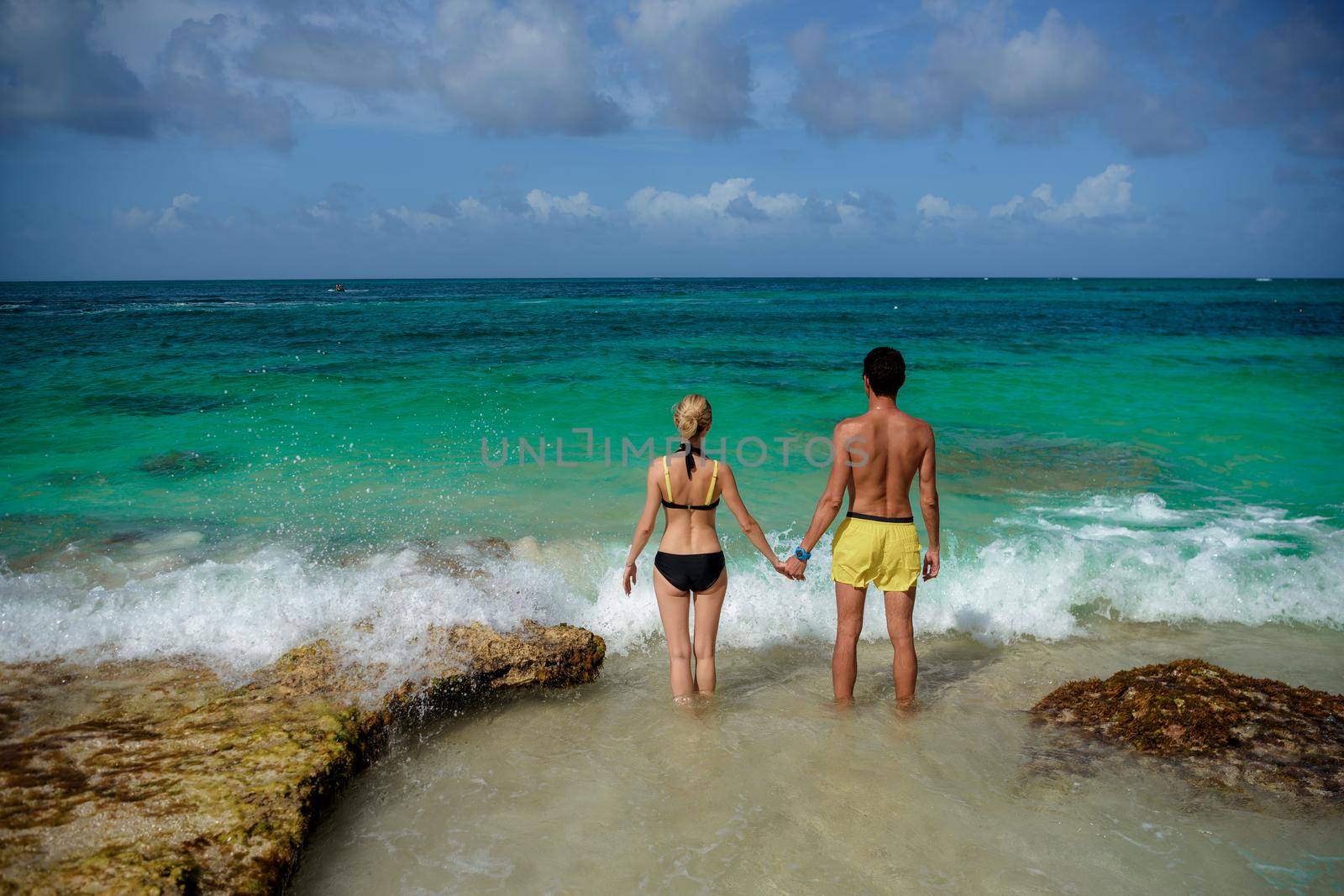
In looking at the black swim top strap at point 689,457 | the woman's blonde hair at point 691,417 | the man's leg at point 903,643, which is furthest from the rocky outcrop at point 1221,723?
the woman's blonde hair at point 691,417

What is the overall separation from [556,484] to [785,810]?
21.3 ft

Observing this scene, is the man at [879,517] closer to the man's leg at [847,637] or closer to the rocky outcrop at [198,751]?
the man's leg at [847,637]

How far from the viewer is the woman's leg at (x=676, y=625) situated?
4.45 m

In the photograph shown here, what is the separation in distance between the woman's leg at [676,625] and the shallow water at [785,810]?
9.2 inches

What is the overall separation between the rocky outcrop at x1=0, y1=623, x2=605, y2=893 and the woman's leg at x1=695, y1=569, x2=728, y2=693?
74 centimetres

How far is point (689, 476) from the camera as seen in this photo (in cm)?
426

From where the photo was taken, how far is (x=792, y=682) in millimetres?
4906

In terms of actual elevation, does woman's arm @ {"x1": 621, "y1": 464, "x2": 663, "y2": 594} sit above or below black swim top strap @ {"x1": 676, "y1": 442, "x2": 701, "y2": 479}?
below

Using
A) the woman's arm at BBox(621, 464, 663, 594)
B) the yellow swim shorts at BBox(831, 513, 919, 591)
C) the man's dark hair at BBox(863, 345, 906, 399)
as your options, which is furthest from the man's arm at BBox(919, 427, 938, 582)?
the woman's arm at BBox(621, 464, 663, 594)

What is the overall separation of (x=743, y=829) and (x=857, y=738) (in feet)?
3.40

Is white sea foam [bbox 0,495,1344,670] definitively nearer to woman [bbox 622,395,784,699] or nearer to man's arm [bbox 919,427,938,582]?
woman [bbox 622,395,784,699]

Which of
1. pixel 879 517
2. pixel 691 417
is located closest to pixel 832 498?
pixel 879 517

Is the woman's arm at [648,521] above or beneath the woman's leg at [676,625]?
above

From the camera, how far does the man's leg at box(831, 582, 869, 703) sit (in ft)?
14.6
